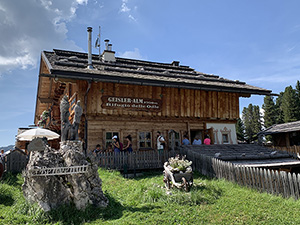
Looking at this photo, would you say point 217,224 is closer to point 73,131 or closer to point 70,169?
point 70,169

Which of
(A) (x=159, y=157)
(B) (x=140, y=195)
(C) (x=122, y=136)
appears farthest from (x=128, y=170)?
(B) (x=140, y=195)

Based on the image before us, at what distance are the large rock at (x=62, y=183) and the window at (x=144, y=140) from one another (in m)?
8.48

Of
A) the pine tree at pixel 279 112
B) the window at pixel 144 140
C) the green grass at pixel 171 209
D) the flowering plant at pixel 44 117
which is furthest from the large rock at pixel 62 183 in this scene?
the pine tree at pixel 279 112

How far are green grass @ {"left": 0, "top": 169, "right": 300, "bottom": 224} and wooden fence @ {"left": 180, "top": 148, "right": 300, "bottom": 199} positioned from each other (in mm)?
416

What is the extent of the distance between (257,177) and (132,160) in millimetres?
6083

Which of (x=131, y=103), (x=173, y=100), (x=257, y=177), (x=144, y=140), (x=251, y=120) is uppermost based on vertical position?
(x=251, y=120)

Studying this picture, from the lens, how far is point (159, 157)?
13609 millimetres

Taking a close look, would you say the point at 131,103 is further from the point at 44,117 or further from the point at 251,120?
the point at 251,120

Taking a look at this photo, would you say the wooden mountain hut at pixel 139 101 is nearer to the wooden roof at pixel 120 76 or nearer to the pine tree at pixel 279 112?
the wooden roof at pixel 120 76

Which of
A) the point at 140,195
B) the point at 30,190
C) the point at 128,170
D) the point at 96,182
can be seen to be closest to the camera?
the point at 30,190

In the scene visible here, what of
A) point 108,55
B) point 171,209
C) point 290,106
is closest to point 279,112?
point 290,106

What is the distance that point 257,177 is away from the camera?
9336mm

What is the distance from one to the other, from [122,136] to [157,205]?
27.7 ft

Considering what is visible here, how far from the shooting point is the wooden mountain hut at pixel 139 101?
14914 mm
